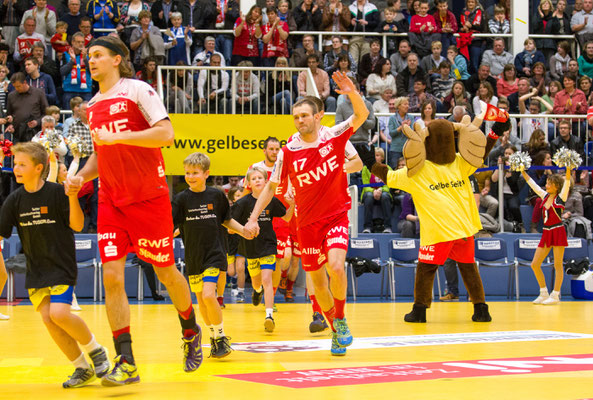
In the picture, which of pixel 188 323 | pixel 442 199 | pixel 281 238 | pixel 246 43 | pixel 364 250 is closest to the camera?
pixel 188 323

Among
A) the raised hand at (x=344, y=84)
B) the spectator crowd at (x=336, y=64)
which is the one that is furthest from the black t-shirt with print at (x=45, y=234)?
the spectator crowd at (x=336, y=64)

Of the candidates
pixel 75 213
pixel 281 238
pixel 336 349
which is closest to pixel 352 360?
pixel 336 349

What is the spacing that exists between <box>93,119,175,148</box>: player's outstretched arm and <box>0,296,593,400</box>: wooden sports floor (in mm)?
1521

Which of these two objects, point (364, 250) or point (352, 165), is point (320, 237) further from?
point (364, 250)

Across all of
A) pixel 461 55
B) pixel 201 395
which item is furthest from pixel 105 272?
pixel 461 55

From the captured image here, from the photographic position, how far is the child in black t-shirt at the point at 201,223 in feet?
23.4

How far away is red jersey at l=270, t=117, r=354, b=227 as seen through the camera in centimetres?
685

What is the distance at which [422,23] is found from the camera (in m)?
18.6

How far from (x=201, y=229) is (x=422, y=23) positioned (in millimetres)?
12668

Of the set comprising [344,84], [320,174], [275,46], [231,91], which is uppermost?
[275,46]

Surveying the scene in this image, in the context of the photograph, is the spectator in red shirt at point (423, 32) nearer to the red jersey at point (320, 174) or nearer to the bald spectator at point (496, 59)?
the bald spectator at point (496, 59)

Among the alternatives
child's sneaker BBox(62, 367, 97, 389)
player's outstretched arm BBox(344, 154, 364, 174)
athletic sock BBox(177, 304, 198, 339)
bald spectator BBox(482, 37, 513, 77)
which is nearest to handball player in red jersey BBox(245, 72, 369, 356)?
player's outstretched arm BBox(344, 154, 364, 174)

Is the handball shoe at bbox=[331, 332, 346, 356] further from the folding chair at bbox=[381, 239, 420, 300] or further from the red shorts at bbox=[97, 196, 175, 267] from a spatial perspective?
the folding chair at bbox=[381, 239, 420, 300]

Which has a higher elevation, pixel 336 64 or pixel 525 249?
pixel 336 64
